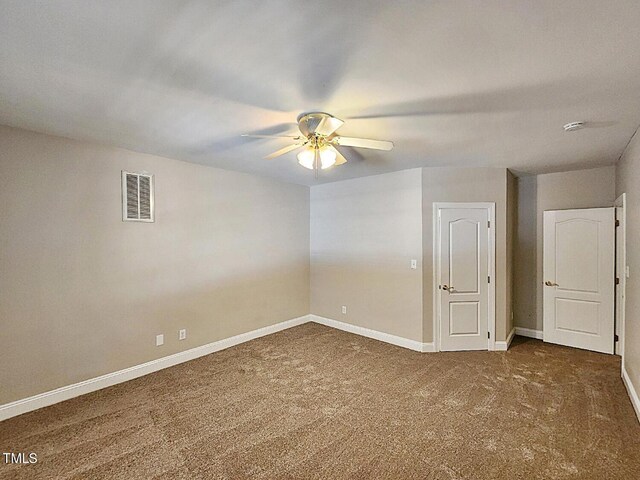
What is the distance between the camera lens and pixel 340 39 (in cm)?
144

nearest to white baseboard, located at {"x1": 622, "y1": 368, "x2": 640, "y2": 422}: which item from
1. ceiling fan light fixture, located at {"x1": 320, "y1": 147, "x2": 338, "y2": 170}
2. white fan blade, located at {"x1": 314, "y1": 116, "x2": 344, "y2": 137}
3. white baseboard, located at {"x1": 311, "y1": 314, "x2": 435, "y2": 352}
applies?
white baseboard, located at {"x1": 311, "y1": 314, "x2": 435, "y2": 352}

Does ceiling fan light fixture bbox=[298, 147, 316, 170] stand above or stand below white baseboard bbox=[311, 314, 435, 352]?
above

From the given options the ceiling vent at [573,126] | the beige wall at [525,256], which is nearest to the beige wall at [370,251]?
the ceiling vent at [573,126]

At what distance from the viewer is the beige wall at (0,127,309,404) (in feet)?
8.62

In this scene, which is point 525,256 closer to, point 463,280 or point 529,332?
point 529,332

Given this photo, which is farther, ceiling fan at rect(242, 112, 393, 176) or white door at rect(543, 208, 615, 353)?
white door at rect(543, 208, 615, 353)

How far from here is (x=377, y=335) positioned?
455cm

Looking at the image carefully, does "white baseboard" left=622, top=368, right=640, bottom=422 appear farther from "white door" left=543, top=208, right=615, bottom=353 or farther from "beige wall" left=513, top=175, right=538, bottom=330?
"beige wall" left=513, top=175, right=538, bottom=330

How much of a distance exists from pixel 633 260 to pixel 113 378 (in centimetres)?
535

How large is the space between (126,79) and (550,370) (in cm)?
477

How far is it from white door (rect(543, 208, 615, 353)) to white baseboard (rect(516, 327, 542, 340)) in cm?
13

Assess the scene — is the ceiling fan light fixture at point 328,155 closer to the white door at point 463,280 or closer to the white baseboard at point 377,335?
the white door at point 463,280

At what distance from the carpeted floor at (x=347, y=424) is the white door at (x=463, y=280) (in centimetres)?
42

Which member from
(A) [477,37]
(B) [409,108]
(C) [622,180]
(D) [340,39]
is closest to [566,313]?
(C) [622,180]
